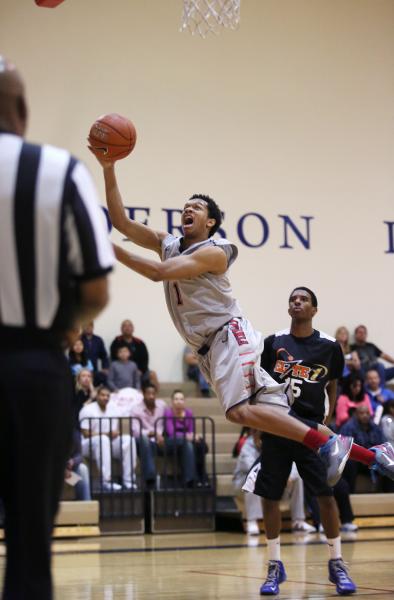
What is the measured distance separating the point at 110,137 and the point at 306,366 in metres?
1.99

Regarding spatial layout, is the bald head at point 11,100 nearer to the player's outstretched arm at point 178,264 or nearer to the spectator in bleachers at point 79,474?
the player's outstretched arm at point 178,264

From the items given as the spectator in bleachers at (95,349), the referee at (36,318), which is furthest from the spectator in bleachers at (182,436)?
the referee at (36,318)

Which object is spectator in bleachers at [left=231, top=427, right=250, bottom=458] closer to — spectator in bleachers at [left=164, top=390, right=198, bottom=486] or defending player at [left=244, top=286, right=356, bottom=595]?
spectator in bleachers at [left=164, top=390, right=198, bottom=486]

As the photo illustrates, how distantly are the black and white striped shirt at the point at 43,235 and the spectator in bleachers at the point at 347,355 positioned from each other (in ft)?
35.1

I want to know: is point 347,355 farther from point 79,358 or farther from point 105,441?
point 105,441

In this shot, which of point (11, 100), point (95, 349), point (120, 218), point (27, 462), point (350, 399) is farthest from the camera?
point (95, 349)

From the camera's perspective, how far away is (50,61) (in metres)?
14.5

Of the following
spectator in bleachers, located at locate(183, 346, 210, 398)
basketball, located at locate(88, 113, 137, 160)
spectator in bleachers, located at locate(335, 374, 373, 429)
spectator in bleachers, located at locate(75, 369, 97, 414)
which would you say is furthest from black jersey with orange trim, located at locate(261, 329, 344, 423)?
spectator in bleachers, located at locate(183, 346, 210, 398)

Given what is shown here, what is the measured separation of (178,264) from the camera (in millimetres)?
5059

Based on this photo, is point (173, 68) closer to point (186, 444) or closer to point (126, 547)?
point (186, 444)

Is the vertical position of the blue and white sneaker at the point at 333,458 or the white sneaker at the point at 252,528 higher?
the blue and white sneaker at the point at 333,458

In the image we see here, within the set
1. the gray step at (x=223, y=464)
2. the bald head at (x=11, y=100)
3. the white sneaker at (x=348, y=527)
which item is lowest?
the white sneaker at (x=348, y=527)

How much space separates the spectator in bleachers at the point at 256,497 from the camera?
1055 centimetres

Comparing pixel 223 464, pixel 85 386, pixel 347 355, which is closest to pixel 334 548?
pixel 223 464
